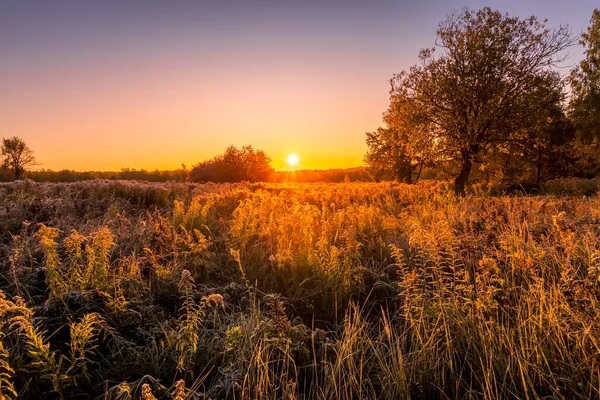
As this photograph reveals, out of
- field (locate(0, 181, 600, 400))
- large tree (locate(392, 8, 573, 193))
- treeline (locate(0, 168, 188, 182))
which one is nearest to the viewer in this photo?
field (locate(0, 181, 600, 400))

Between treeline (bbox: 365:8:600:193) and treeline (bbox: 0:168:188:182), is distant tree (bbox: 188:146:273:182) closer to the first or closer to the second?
treeline (bbox: 0:168:188:182)

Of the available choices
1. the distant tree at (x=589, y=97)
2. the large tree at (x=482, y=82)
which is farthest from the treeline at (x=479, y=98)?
the distant tree at (x=589, y=97)

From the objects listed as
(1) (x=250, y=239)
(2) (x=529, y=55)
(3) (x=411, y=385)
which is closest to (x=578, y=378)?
(3) (x=411, y=385)

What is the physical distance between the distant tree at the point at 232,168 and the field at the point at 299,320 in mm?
26710

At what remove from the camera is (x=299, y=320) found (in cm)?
342

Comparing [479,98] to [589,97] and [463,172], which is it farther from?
[589,97]

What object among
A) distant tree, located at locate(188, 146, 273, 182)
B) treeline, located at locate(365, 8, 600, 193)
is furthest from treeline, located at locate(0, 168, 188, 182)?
treeline, located at locate(365, 8, 600, 193)

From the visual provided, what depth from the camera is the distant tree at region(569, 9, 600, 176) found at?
23750 millimetres

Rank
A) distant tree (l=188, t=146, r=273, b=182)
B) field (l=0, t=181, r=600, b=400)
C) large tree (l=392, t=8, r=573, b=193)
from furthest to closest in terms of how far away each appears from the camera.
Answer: distant tree (l=188, t=146, r=273, b=182)
large tree (l=392, t=8, r=573, b=193)
field (l=0, t=181, r=600, b=400)

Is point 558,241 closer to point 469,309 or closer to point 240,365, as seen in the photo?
point 469,309

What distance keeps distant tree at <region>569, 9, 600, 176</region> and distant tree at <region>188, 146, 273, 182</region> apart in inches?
1056

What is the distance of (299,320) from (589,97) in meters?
30.7

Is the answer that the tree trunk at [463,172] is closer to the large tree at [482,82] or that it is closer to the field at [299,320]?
the large tree at [482,82]

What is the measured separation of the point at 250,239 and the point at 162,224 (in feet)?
4.74
